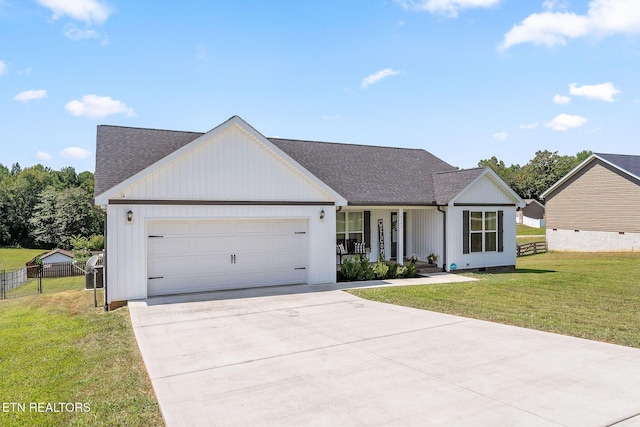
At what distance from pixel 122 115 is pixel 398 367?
1345 inches

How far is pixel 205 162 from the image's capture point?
Result: 1226cm

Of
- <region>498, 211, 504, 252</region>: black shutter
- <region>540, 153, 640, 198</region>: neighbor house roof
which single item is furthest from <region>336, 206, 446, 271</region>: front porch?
<region>540, 153, 640, 198</region>: neighbor house roof

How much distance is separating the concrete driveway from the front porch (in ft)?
25.2

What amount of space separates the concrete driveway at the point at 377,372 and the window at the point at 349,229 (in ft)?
25.1

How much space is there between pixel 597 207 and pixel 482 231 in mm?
18428

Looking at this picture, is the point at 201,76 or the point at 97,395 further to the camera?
the point at 201,76

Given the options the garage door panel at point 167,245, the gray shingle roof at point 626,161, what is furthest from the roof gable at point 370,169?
the gray shingle roof at point 626,161

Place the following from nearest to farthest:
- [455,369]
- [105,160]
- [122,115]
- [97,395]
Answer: [97,395]
[455,369]
[105,160]
[122,115]

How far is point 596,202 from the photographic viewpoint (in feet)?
100

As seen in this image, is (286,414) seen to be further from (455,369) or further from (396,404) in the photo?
(455,369)

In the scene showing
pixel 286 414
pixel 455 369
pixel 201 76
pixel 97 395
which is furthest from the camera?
pixel 201 76

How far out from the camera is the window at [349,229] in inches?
679

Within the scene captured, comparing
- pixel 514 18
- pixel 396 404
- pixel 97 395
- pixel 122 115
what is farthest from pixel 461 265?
pixel 122 115

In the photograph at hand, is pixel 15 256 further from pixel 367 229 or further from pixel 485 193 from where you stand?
pixel 485 193
